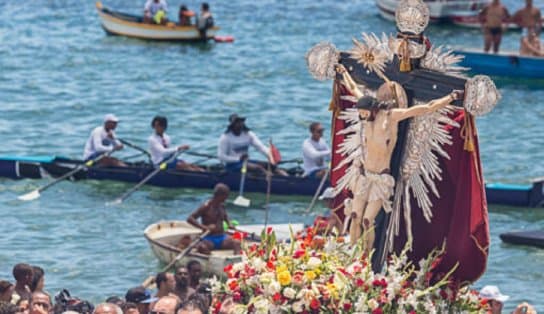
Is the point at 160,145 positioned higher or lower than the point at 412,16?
lower

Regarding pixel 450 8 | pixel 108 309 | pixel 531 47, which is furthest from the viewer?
pixel 450 8

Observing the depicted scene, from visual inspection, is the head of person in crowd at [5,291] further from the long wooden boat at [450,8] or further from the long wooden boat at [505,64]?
the long wooden boat at [450,8]

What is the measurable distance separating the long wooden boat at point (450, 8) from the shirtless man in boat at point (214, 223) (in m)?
25.0

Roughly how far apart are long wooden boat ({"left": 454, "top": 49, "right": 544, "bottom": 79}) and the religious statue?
80.0 ft

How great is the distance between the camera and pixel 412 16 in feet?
34.1

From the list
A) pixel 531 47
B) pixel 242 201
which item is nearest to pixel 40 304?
pixel 242 201

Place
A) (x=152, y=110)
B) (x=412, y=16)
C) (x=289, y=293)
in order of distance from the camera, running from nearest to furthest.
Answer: (x=289, y=293), (x=412, y=16), (x=152, y=110)

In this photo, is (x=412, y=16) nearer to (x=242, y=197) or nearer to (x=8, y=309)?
(x=8, y=309)

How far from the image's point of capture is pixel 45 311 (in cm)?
1361

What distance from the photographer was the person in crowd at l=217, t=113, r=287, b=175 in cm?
2391

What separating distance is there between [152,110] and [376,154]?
2453 cm

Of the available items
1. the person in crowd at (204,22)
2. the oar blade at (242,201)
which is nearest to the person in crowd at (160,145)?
the oar blade at (242,201)

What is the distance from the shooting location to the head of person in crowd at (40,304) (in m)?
13.5

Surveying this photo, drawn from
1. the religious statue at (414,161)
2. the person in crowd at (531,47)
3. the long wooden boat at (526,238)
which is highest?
the religious statue at (414,161)
